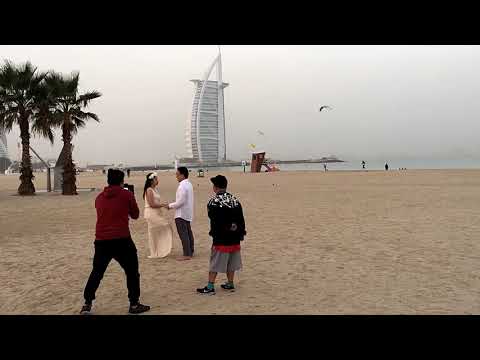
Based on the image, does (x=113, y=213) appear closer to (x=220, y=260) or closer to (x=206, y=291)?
(x=220, y=260)

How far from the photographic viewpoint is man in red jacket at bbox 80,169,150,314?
401 cm

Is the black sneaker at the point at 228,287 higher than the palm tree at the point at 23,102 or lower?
lower

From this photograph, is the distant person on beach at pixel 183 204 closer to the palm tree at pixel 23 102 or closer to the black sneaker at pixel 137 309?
the black sneaker at pixel 137 309

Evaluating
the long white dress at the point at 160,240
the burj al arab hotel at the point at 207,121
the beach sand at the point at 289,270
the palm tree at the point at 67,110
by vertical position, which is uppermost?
the burj al arab hotel at the point at 207,121

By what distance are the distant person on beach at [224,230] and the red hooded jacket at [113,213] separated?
3.35 feet

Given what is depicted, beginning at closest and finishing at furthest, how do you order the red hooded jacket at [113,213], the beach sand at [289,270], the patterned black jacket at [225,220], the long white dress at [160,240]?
the red hooded jacket at [113,213], the beach sand at [289,270], the patterned black jacket at [225,220], the long white dress at [160,240]

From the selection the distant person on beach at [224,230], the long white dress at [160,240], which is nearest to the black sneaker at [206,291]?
the distant person on beach at [224,230]

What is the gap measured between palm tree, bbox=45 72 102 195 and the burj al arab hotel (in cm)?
14317

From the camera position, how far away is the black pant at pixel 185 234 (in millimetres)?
6508

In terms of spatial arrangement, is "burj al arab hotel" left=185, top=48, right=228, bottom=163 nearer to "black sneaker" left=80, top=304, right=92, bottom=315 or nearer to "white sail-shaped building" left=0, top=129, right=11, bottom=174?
"white sail-shaped building" left=0, top=129, right=11, bottom=174

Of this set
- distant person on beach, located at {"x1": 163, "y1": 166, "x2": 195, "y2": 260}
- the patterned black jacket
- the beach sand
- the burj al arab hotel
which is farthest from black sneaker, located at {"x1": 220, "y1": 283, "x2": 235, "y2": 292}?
the burj al arab hotel
